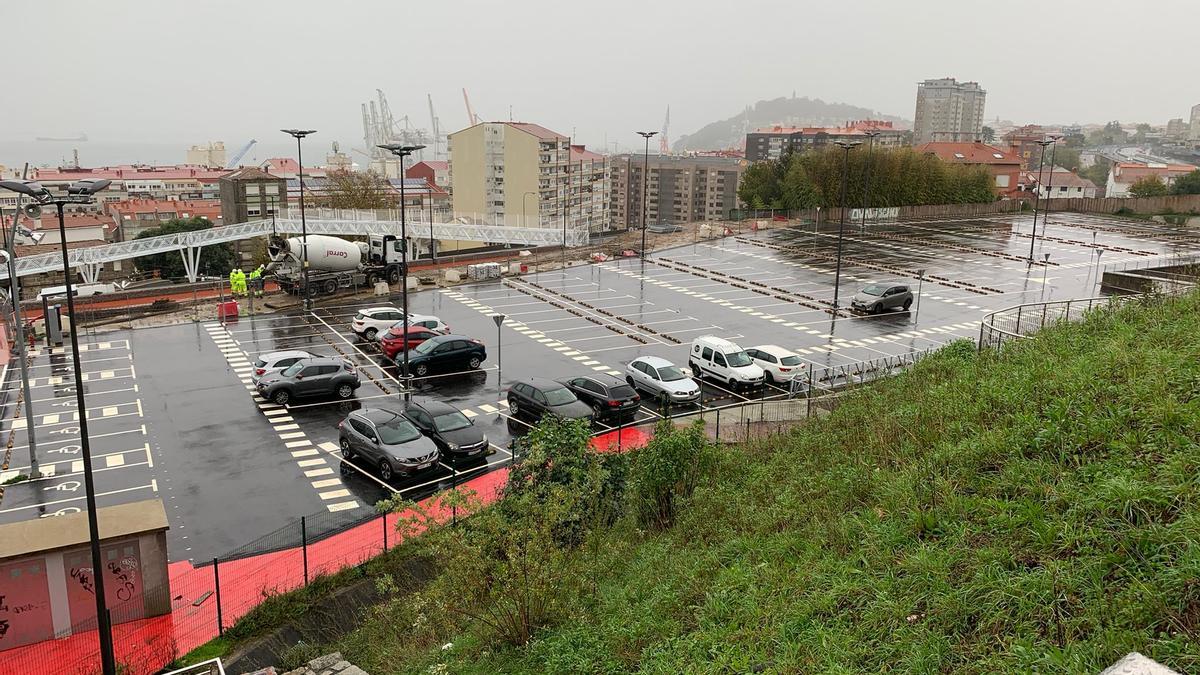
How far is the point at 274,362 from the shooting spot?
25.5 meters

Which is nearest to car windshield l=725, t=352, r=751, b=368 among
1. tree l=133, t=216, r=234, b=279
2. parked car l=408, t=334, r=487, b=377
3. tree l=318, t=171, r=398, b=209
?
parked car l=408, t=334, r=487, b=377

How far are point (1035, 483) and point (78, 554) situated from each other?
14205 mm

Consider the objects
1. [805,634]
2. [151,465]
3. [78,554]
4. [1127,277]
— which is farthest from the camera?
[1127,277]

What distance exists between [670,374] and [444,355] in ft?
25.5

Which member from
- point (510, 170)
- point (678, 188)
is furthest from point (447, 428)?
point (678, 188)

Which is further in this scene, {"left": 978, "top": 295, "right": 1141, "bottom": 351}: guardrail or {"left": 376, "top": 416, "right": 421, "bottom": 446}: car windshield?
{"left": 376, "top": 416, "right": 421, "bottom": 446}: car windshield

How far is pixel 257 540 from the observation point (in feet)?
52.3

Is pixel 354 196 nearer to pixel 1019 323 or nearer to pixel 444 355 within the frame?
pixel 444 355

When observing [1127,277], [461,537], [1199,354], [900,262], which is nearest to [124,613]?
[461,537]

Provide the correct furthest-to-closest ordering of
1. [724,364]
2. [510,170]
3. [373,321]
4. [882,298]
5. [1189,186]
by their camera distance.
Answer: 1. [510,170]
2. [1189,186]
3. [882,298]
4. [373,321]
5. [724,364]

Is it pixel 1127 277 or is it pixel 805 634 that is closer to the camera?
pixel 805 634

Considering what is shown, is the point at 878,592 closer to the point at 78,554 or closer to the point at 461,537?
the point at 461,537

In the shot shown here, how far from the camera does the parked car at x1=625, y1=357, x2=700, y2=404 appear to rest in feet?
80.6

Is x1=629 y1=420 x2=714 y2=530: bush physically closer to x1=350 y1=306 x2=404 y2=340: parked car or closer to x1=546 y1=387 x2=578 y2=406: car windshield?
x1=546 y1=387 x2=578 y2=406: car windshield
